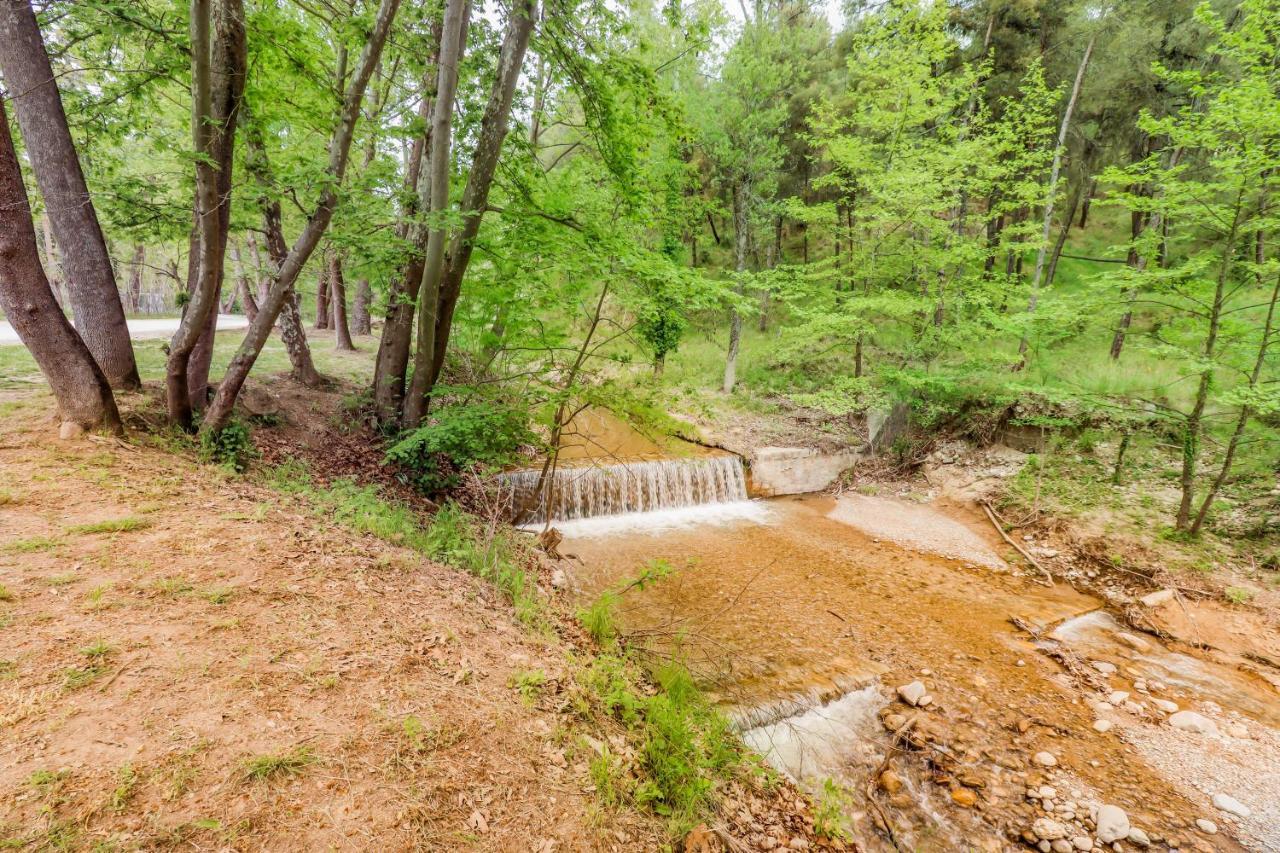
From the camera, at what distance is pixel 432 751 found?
A: 8.44 feet

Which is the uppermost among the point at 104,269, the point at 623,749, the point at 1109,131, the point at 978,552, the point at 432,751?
the point at 1109,131

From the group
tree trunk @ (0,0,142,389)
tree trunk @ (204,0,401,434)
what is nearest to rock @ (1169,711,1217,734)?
tree trunk @ (204,0,401,434)

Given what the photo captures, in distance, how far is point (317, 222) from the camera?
4.89 metres

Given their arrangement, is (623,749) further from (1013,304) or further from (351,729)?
(1013,304)

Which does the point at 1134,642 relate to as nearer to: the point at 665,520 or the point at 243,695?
the point at 665,520

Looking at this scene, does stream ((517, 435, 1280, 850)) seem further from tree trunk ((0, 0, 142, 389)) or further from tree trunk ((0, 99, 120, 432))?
tree trunk ((0, 0, 142, 389))

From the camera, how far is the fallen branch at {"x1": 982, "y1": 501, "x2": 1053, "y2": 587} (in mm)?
7264

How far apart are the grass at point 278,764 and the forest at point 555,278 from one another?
1.59 metres

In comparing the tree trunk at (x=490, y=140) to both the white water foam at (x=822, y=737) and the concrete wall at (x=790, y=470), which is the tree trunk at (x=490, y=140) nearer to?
the white water foam at (x=822, y=737)

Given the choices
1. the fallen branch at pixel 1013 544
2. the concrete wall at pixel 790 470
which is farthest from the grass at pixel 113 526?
the fallen branch at pixel 1013 544

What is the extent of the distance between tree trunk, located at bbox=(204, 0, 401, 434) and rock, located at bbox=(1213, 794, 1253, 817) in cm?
893

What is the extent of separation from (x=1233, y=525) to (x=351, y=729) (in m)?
11.3

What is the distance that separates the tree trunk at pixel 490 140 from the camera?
5.42 meters

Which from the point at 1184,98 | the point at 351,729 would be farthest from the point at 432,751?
the point at 1184,98
